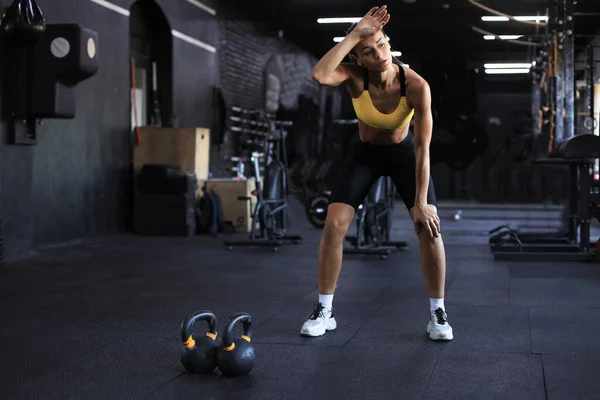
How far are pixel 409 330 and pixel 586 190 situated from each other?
336 centimetres

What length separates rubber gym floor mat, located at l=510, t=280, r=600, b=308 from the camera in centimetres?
453

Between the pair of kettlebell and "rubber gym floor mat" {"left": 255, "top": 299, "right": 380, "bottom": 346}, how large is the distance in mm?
607

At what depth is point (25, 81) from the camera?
658 cm

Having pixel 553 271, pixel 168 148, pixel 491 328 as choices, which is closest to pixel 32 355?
pixel 491 328

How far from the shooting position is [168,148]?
910cm

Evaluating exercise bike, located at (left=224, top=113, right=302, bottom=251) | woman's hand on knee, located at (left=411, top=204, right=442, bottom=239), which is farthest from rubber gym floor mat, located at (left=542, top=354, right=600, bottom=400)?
exercise bike, located at (left=224, top=113, right=302, bottom=251)

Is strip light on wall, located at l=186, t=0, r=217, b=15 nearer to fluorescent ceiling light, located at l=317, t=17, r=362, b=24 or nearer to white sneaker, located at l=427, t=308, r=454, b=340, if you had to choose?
fluorescent ceiling light, located at l=317, t=17, r=362, b=24

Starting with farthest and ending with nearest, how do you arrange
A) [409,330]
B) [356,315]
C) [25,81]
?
[25,81], [356,315], [409,330]

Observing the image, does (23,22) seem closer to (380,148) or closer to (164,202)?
(164,202)

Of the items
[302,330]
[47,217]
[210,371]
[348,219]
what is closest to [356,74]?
[348,219]

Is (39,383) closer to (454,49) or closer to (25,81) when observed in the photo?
(25,81)

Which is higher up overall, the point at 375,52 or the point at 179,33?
the point at 179,33

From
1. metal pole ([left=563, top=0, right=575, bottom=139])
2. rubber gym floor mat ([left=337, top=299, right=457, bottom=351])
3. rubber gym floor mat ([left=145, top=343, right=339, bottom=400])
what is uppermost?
metal pole ([left=563, top=0, right=575, bottom=139])

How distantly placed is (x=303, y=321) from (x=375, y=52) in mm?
1392
